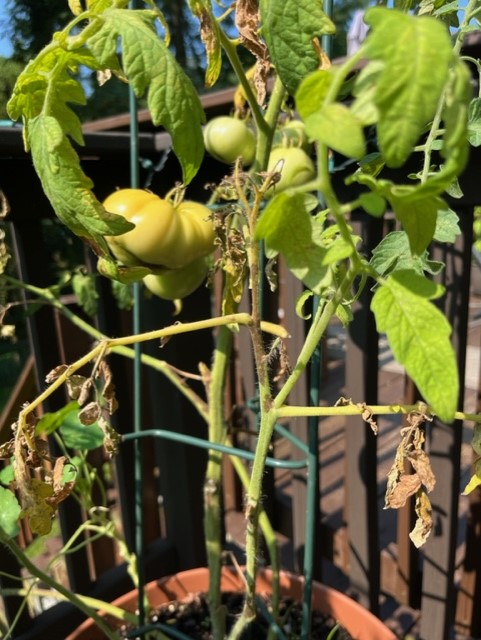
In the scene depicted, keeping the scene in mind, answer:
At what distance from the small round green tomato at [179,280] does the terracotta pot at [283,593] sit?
53 centimetres

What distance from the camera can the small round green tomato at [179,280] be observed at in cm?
74

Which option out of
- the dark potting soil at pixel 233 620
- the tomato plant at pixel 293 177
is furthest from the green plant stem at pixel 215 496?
the dark potting soil at pixel 233 620

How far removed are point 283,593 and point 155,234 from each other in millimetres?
688

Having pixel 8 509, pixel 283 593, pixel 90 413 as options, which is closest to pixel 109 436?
pixel 90 413

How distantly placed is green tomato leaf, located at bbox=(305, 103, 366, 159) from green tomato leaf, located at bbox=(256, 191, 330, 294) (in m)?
0.05

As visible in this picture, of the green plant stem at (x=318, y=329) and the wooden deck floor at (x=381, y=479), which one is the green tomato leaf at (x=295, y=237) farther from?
the wooden deck floor at (x=381, y=479)

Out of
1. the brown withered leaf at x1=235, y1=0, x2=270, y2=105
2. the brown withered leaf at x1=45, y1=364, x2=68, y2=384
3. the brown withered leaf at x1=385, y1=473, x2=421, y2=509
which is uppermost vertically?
the brown withered leaf at x1=235, y1=0, x2=270, y2=105

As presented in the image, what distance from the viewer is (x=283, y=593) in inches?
37.8

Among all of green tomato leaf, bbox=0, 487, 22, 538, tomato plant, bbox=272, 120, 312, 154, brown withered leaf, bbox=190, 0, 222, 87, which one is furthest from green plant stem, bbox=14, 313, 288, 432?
tomato plant, bbox=272, 120, 312, 154

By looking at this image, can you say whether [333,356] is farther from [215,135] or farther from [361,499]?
[215,135]

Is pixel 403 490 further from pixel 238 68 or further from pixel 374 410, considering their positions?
pixel 238 68

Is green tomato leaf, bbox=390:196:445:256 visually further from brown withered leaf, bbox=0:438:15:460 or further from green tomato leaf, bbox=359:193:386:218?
brown withered leaf, bbox=0:438:15:460

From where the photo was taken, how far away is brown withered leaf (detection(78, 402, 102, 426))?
1.69 feet

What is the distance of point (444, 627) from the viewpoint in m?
1.12
